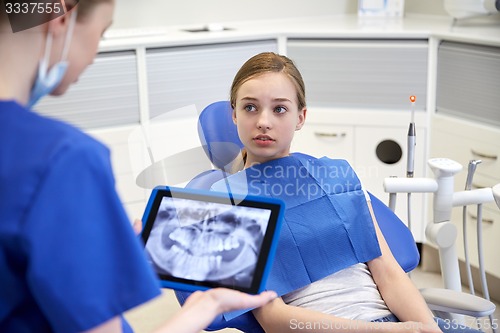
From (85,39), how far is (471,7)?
241 cm

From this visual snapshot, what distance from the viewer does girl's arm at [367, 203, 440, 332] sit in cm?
156

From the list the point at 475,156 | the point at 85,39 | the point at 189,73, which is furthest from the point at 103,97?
the point at 85,39

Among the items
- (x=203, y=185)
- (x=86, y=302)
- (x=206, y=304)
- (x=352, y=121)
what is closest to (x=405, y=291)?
(x=203, y=185)

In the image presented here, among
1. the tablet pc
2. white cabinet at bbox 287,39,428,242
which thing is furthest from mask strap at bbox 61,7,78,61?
white cabinet at bbox 287,39,428,242

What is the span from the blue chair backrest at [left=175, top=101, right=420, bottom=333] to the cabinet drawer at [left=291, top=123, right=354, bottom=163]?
1200mm

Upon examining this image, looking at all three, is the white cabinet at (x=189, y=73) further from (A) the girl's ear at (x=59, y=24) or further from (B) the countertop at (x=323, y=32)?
(A) the girl's ear at (x=59, y=24)

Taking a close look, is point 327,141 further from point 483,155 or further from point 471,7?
point 471,7

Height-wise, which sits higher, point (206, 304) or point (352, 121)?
point (206, 304)

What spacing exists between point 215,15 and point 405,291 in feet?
6.83

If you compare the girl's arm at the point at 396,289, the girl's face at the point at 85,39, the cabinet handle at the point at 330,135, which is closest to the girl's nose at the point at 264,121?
the girl's arm at the point at 396,289

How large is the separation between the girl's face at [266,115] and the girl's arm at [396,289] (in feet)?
0.91

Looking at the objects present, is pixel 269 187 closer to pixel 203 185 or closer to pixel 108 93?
pixel 203 185

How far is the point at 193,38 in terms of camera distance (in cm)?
284

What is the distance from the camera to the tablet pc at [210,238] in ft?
3.61
